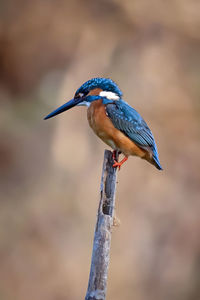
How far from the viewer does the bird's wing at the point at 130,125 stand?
2.71m

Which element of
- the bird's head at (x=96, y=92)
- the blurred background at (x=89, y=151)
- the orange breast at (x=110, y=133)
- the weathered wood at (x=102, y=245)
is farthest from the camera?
the blurred background at (x=89, y=151)

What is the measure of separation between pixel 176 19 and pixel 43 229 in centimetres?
306

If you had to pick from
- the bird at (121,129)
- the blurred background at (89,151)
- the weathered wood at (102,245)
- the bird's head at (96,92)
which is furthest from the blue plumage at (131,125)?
the blurred background at (89,151)

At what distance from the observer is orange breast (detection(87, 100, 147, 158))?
2.70m

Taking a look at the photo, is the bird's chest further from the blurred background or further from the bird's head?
the blurred background

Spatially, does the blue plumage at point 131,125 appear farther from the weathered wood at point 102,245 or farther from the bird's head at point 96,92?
the weathered wood at point 102,245

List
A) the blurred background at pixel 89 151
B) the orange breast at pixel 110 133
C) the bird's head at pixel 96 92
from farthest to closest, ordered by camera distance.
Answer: the blurred background at pixel 89 151, the bird's head at pixel 96 92, the orange breast at pixel 110 133

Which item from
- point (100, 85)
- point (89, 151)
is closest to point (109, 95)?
point (100, 85)

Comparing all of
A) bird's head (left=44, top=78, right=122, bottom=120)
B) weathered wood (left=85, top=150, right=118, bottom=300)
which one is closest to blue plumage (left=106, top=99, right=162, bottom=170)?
bird's head (left=44, top=78, right=122, bottom=120)

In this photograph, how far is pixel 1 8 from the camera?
5676 millimetres

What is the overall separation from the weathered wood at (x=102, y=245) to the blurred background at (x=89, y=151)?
3013 millimetres

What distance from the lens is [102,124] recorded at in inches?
107

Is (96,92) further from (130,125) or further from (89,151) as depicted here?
(89,151)

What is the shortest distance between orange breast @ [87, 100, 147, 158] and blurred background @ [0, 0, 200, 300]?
8.33ft
